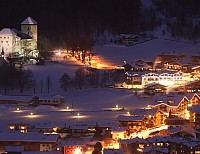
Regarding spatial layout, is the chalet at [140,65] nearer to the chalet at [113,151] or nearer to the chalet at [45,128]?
the chalet at [45,128]

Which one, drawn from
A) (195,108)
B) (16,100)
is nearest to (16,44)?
(16,100)

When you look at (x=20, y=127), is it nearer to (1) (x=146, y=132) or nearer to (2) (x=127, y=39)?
(1) (x=146, y=132)

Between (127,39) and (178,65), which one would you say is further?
(127,39)

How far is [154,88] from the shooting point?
923 inches

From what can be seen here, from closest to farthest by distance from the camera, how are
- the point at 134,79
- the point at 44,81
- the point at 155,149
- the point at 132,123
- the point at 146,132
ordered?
the point at 155,149
the point at 146,132
the point at 132,123
the point at 44,81
the point at 134,79

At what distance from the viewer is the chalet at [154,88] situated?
907 inches

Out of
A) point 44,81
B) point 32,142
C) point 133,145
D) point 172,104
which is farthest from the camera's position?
point 44,81

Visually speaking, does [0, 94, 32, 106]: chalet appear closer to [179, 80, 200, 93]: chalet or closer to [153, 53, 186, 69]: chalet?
[179, 80, 200, 93]: chalet

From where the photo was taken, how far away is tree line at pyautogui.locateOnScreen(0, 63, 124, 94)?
23984mm

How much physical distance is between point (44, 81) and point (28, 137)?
8.47 meters

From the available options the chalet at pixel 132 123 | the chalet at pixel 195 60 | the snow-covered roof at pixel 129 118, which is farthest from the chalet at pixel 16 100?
the chalet at pixel 195 60

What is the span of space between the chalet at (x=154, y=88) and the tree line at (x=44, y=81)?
1.80m

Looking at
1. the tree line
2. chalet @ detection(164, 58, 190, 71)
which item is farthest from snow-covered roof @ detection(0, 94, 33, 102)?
chalet @ detection(164, 58, 190, 71)

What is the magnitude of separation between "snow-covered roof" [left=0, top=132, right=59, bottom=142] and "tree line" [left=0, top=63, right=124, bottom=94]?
7.18m
